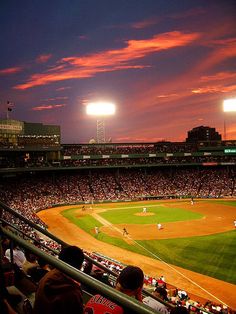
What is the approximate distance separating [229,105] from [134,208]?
37544mm

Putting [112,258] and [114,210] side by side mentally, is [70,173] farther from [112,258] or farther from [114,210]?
[112,258]

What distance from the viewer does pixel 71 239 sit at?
3403 centimetres

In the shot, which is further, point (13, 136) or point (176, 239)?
point (13, 136)

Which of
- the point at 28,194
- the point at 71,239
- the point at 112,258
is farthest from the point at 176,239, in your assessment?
the point at 28,194

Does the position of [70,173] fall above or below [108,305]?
below

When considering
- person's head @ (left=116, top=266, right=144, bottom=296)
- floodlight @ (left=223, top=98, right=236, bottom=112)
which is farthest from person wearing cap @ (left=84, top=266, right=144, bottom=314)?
floodlight @ (left=223, top=98, right=236, bottom=112)

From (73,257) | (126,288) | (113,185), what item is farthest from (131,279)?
(113,185)

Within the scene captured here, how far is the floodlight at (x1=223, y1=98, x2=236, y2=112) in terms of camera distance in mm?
75312

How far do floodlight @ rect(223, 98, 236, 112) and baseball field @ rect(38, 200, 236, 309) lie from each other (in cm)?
2801

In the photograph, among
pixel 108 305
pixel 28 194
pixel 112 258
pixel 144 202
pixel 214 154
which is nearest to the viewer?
pixel 108 305

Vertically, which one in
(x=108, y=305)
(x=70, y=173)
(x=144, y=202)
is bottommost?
(x=144, y=202)

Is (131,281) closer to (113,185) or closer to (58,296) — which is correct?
(58,296)

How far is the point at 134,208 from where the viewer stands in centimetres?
5259

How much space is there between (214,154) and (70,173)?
107 ft
